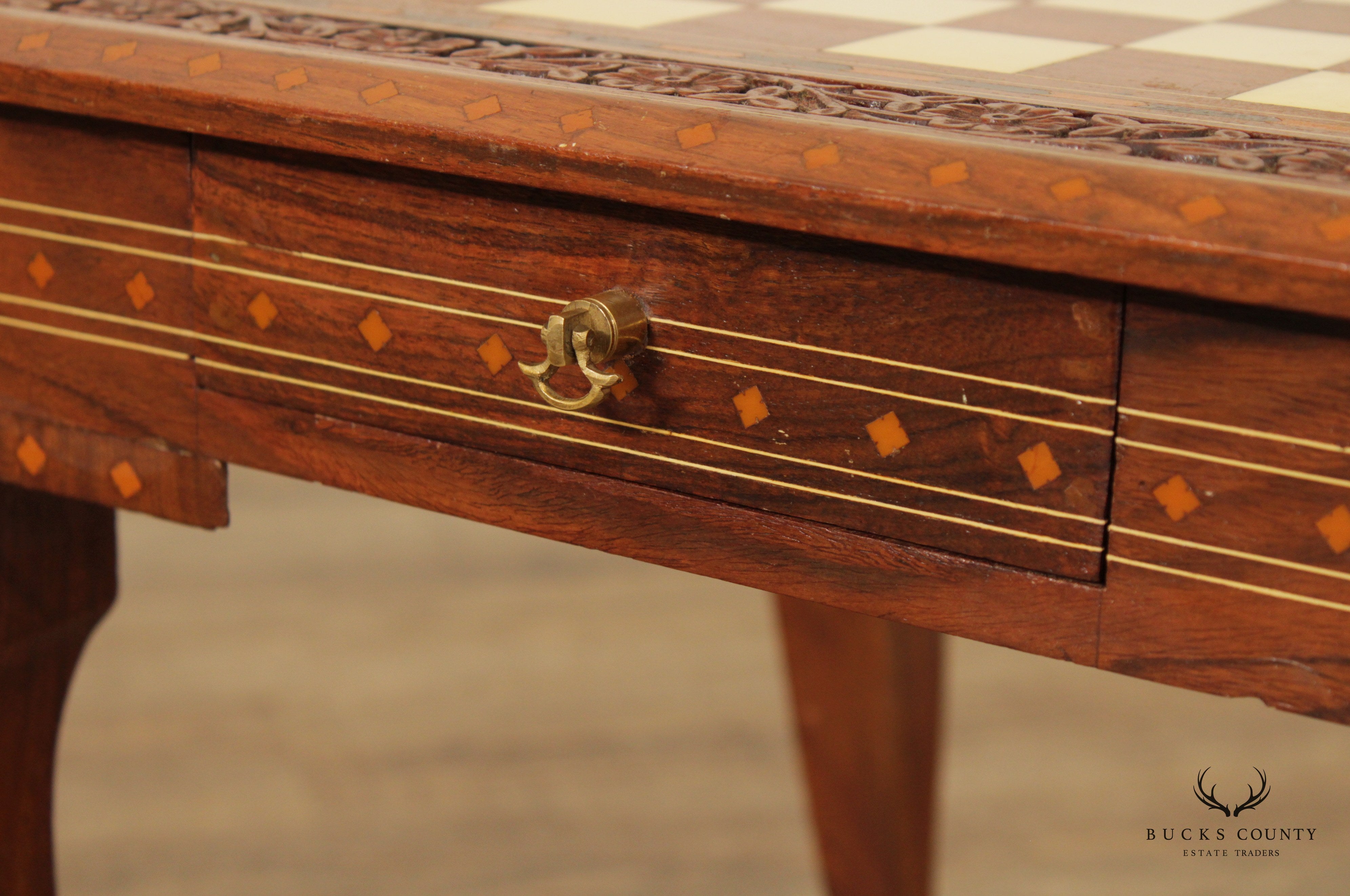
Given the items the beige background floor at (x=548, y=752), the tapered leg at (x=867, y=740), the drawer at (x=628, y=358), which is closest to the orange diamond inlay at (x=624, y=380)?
the drawer at (x=628, y=358)

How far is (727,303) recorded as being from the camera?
0.60 meters

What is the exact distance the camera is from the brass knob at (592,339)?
598 millimetres

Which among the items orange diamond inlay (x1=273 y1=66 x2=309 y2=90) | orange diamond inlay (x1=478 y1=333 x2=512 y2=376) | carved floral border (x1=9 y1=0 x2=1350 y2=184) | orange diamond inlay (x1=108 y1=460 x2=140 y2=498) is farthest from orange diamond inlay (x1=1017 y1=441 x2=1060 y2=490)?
orange diamond inlay (x1=108 y1=460 x2=140 y2=498)

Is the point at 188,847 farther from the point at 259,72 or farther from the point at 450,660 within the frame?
the point at 259,72

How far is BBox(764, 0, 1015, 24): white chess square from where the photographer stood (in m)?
0.76

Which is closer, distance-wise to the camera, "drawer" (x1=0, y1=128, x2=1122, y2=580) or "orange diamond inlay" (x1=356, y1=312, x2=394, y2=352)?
"drawer" (x1=0, y1=128, x2=1122, y2=580)

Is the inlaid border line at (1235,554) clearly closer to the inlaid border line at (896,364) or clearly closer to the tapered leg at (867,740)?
the inlaid border line at (896,364)

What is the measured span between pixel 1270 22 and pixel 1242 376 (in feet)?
0.98

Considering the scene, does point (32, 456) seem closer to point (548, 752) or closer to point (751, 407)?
point (751, 407)

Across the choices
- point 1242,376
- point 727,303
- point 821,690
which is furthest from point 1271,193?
point 821,690

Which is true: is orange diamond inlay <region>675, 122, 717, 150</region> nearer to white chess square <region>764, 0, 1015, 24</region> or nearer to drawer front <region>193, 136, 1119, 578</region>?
drawer front <region>193, 136, 1119, 578</region>

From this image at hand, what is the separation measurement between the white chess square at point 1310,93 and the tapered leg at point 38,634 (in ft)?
2.05

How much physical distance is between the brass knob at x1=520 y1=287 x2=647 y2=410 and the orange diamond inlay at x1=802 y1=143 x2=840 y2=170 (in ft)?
0.31

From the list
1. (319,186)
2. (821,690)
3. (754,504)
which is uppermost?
(319,186)
